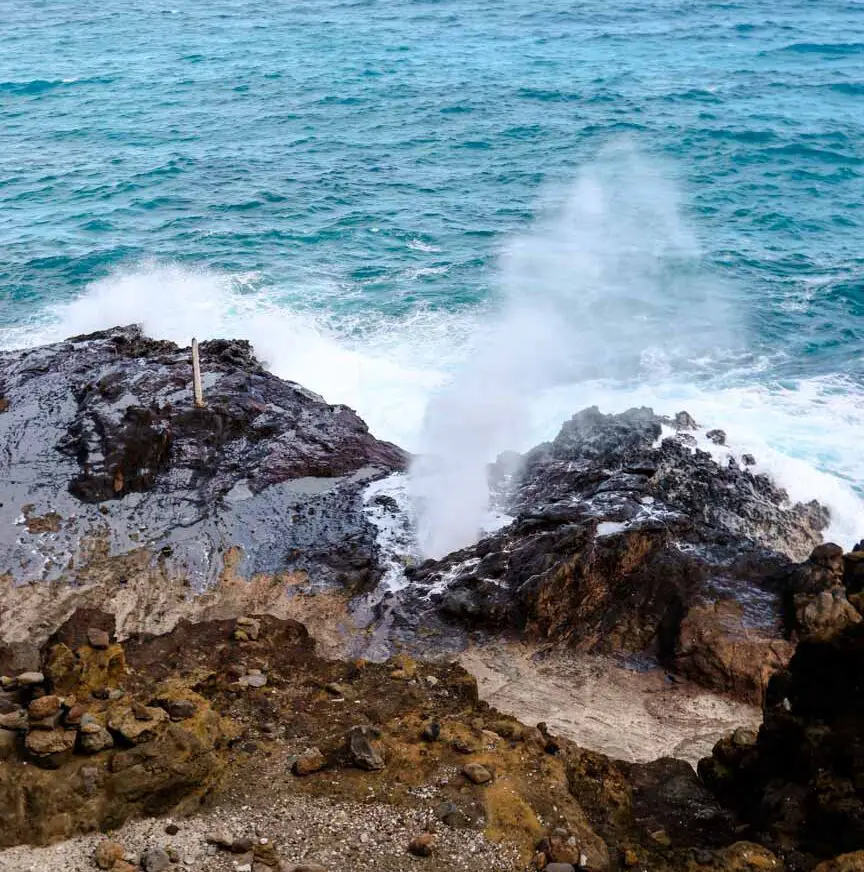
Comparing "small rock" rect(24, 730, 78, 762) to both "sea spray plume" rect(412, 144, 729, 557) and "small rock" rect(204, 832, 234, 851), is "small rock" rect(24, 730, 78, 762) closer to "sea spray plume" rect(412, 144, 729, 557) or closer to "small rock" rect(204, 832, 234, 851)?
"small rock" rect(204, 832, 234, 851)

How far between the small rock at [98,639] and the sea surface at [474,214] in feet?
24.6

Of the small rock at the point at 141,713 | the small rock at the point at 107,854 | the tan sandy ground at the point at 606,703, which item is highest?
the small rock at the point at 141,713

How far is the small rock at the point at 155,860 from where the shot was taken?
9383 millimetres

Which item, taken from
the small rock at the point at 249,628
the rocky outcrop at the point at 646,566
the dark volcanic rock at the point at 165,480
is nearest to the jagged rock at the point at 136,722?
the small rock at the point at 249,628

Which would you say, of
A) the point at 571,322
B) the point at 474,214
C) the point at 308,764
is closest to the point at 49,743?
the point at 308,764

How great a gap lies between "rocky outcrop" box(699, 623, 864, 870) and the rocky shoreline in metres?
0.03

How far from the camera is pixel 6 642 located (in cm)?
1316

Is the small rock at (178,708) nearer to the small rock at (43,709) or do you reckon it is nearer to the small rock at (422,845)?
the small rock at (43,709)

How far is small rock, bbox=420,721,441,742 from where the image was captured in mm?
11375

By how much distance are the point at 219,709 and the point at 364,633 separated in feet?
9.62

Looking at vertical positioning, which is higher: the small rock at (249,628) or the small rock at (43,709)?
the small rock at (43,709)

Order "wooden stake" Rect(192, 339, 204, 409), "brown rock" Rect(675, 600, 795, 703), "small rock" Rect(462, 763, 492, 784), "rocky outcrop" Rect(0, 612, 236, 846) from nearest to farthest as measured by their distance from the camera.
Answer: "rocky outcrop" Rect(0, 612, 236, 846) → "small rock" Rect(462, 763, 492, 784) → "brown rock" Rect(675, 600, 795, 703) → "wooden stake" Rect(192, 339, 204, 409)

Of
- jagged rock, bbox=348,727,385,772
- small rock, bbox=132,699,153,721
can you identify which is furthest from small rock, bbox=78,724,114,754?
jagged rock, bbox=348,727,385,772

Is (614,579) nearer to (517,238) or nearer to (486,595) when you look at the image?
(486,595)
